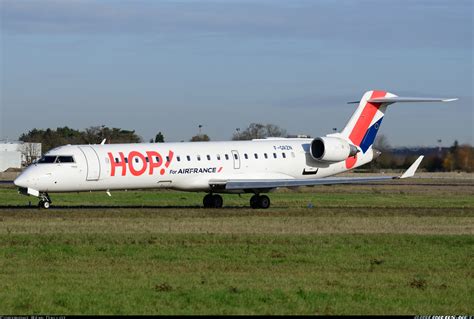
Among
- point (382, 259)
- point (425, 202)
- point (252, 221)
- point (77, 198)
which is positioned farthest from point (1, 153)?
point (382, 259)

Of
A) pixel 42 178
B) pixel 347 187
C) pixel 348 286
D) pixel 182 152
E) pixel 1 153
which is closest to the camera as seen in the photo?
pixel 348 286

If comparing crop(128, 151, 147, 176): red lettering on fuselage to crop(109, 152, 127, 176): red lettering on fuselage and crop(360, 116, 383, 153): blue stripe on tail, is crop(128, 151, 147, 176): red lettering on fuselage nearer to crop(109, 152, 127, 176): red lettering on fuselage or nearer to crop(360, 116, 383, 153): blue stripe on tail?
crop(109, 152, 127, 176): red lettering on fuselage

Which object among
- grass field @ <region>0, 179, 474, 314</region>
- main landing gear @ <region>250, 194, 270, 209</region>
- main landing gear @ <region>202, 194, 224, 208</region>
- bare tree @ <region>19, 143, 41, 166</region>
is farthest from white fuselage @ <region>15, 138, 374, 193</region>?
bare tree @ <region>19, 143, 41, 166</region>

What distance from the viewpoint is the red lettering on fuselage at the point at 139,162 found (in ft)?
119

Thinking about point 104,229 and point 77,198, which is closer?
point 104,229

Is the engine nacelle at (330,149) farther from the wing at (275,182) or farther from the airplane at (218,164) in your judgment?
the wing at (275,182)

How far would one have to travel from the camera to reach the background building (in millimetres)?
118750

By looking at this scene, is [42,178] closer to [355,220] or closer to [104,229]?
[104,229]

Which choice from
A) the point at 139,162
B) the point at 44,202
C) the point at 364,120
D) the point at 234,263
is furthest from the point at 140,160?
the point at 234,263

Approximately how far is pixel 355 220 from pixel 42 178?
11386mm

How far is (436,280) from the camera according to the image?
17.4 m

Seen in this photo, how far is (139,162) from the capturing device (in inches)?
1448

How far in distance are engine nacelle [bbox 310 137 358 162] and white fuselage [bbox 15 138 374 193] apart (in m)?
0.40

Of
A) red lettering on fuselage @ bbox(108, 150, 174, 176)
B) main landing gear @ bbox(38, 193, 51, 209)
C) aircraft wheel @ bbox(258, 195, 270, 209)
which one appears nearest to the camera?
main landing gear @ bbox(38, 193, 51, 209)
